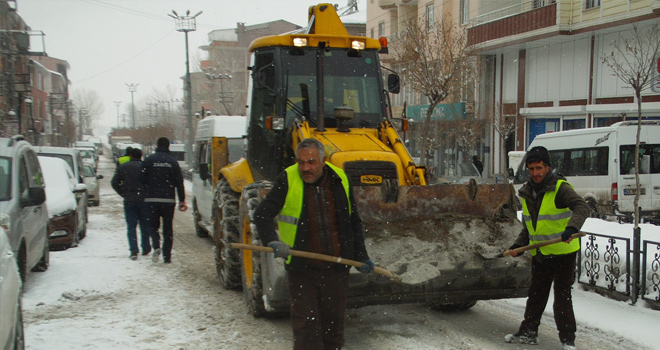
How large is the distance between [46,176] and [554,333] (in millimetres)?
9283

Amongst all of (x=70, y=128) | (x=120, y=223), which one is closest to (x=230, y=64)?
(x=70, y=128)

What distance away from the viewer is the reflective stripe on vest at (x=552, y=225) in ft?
17.4

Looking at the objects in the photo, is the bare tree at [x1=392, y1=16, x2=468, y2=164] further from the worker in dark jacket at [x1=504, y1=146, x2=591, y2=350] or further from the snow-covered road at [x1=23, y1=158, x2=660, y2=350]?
the worker in dark jacket at [x1=504, y1=146, x2=591, y2=350]

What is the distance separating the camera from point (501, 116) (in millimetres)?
28844

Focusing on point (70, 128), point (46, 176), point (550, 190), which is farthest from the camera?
point (70, 128)

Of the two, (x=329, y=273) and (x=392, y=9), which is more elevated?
(x=392, y=9)

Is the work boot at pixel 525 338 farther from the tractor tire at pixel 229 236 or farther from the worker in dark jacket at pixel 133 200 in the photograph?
the worker in dark jacket at pixel 133 200

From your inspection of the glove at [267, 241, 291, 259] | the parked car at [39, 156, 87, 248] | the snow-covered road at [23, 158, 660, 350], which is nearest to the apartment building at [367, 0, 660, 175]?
the snow-covered road at [23, 158, 660, 350]

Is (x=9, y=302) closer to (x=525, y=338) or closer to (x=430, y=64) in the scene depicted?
(x=525, y=338)

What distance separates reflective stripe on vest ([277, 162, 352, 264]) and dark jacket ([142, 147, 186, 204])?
5.00m

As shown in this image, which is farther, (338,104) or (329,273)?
(338,104)

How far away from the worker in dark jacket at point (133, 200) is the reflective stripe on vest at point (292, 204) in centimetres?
545

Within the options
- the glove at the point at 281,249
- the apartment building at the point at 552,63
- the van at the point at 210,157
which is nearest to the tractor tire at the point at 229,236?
the van at the point at 210,157

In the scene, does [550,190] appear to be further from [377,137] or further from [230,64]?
[230,64]
